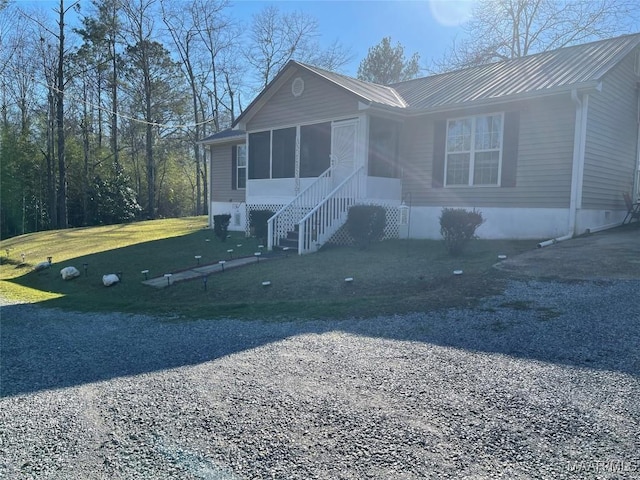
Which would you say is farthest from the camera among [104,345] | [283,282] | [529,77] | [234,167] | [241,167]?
[234,167]

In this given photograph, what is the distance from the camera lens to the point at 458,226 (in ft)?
27.7

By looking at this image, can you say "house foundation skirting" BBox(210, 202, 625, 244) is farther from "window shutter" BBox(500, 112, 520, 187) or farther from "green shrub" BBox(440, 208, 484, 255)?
"green shrub" BBox(440, 208, 484, 255)

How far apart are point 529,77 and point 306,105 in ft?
19.2

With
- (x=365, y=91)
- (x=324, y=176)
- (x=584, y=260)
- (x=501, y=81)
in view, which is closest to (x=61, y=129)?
(x=324, y=176)

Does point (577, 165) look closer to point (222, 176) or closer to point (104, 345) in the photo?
point (104, 345)

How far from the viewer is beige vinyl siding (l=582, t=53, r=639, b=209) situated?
31.4 ft

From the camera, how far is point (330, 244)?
10898mm

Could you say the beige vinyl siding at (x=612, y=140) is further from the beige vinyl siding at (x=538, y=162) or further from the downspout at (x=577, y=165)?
the beige vinyl siding at (x=538, y=162)

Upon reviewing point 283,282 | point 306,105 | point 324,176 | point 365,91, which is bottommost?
point 283,282

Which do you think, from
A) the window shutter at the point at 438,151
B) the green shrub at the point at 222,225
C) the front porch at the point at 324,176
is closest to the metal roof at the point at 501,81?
the window shutter at the point at 438,151

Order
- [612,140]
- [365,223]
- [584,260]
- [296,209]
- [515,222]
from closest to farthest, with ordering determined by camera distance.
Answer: [584,260], [515,222], [365,223], [612,140], [296,209]

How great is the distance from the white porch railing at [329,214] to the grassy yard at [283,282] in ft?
1.34

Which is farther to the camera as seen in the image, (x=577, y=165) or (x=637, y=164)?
(x=637, y=164)

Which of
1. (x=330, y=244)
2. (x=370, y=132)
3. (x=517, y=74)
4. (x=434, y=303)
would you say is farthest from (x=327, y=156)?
(x=434, y=303)
